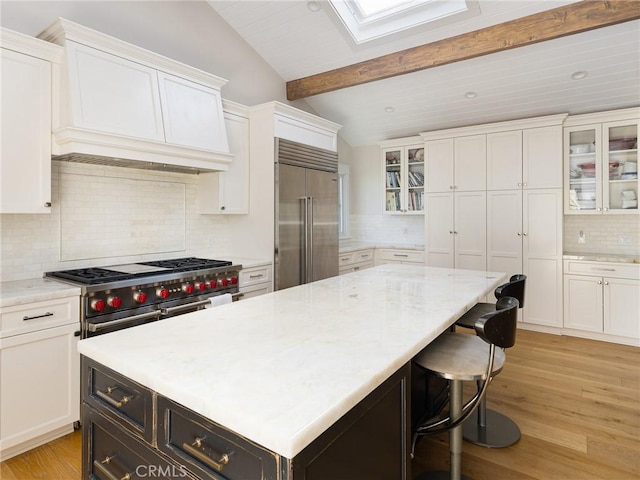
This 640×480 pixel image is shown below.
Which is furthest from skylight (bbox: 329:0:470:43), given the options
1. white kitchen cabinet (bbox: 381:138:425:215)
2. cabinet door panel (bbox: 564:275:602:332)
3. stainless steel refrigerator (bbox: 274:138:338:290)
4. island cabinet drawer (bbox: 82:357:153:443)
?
island cabinet drawer (bbox: 82:357:153:443)

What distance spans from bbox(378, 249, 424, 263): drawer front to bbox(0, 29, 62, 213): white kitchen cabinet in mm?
4112

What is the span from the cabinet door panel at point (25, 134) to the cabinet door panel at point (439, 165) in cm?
416

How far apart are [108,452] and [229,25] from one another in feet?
13.4

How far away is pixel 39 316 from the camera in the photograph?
2176 millimetres

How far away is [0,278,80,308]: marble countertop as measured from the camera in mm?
2071

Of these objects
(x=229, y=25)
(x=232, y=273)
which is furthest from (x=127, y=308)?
(x=229, y=25)

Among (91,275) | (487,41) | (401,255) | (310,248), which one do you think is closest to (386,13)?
(487,41)

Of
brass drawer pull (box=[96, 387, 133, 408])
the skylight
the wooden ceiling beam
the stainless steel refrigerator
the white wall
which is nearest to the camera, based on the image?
brass drawer pull (box=[96, 387, 133, 408])

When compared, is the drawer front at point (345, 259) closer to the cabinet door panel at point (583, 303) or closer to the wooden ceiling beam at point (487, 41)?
the wooden ceiling beam at point (487, 41)

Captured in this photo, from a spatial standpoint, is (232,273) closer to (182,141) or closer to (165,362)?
(182,141)

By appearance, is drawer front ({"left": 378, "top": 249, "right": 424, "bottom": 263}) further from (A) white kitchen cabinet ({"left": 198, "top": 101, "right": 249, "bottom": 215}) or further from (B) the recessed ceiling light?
(B) the recessed ceiling light

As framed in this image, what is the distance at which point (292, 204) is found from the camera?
3922mm

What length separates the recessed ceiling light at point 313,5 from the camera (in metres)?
3.47

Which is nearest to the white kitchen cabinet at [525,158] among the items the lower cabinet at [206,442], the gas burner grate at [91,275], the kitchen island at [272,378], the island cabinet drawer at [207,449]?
the kitchen island at [272,378]
